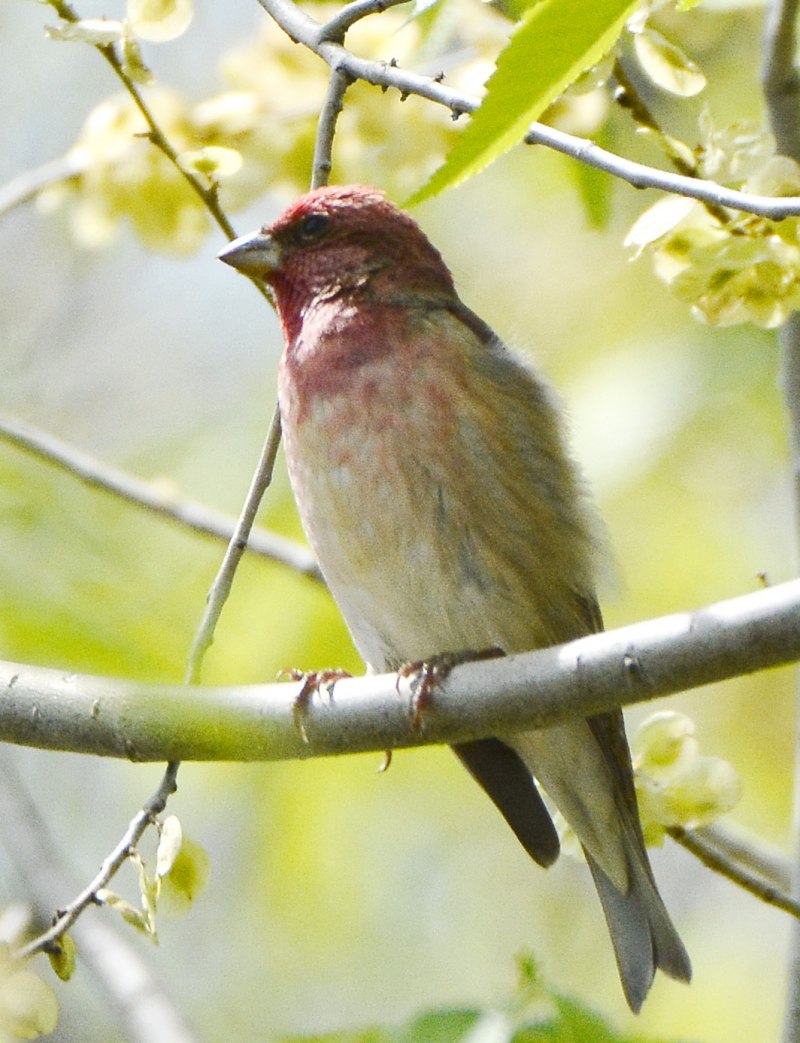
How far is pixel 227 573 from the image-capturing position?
4035 millimetres

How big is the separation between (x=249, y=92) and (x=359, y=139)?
0.44 meters

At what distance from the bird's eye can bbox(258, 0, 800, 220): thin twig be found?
1.35 meters

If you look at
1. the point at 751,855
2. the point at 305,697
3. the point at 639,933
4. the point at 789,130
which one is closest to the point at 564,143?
the point at 305,697

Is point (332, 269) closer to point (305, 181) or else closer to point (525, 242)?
point (305, 181)

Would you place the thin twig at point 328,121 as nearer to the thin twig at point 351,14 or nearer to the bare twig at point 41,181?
the thin twig at point 351,14

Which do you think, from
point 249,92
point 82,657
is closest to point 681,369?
point 249,92

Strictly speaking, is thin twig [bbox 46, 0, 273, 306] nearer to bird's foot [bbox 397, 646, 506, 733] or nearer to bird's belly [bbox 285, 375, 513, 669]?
bird's belly [bbox 285, 375, 513, 669]

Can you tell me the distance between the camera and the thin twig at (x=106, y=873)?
3566 millimetres

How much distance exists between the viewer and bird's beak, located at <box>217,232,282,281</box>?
544cm

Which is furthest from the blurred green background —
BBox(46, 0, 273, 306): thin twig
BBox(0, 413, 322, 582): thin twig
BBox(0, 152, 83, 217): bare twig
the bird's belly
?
BBox(46, 0, 273, 306): thin twig

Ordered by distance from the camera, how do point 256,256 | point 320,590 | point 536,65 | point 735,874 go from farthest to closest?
point 320,590, point 256,256, point 735,874, point 536,65

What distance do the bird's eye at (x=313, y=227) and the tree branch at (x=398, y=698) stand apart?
87.1 inches

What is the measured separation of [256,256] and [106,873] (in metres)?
2.61

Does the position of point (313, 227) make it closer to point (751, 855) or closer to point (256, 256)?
point (256, 256)
